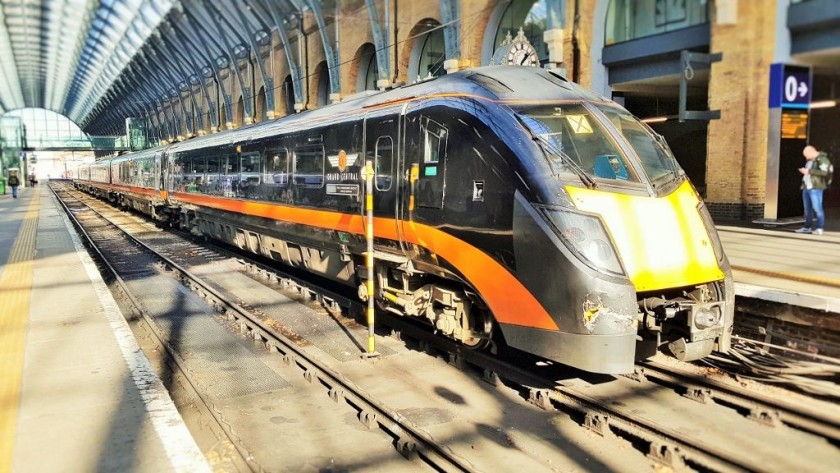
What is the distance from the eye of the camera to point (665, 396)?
5457 millimetres

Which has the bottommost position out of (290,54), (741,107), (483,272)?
(483,272)

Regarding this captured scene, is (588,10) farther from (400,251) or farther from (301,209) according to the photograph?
(400,251)

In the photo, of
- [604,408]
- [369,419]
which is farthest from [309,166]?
[604,408]

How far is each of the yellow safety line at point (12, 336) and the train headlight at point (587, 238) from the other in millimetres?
4007

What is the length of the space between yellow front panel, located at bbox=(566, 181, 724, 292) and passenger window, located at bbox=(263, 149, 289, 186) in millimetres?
6066

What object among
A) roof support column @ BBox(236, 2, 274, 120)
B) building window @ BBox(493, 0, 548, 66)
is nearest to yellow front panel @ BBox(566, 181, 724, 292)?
building window @ BBox(493, 0, 548, 66)

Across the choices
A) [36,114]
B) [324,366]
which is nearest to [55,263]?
[324,366]

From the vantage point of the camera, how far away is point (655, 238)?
5074mm

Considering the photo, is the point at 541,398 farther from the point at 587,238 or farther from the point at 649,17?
the point at 649,17

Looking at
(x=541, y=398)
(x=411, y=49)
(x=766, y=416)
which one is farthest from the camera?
(x=411, y=49)

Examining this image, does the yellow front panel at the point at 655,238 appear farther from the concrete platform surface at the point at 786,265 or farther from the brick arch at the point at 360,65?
the brick arch at the point at 360,65

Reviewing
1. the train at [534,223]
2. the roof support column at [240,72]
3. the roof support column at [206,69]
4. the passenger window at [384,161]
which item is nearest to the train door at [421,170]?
the train at [534,223]

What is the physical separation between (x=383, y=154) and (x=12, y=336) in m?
4.58

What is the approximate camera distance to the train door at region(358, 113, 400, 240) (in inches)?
270
